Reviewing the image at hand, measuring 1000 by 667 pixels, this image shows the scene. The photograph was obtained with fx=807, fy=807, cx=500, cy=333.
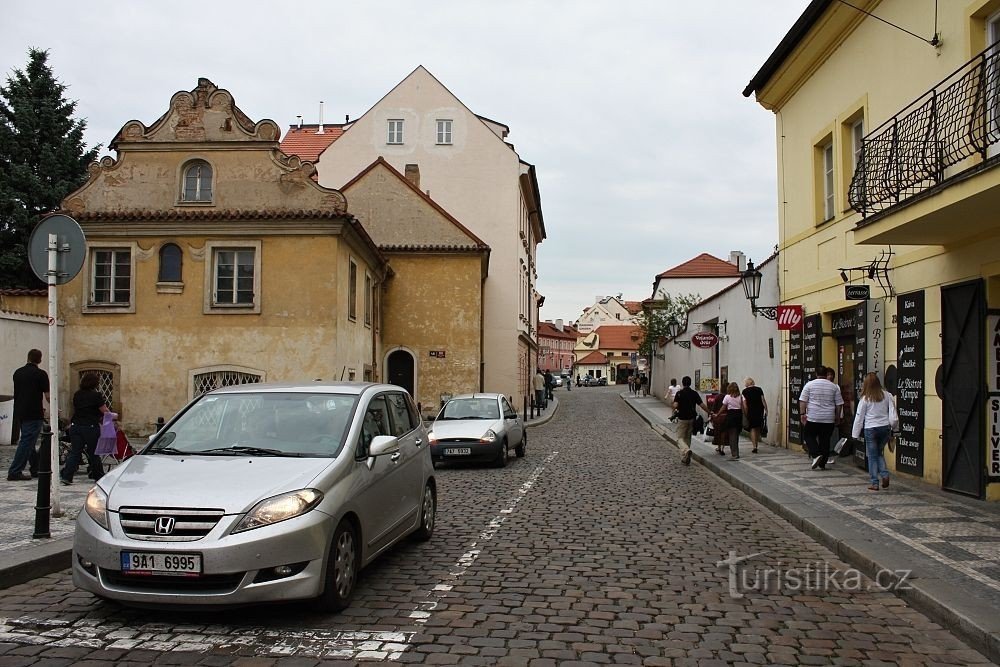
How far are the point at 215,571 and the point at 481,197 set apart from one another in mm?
33366

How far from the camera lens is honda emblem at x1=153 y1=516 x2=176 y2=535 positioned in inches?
199

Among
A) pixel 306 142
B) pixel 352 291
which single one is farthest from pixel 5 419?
pixel 306 142

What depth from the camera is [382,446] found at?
6.42m

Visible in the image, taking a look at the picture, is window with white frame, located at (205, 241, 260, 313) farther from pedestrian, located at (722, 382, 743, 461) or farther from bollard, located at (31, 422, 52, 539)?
bollard, located at (31, 422, 52, 539)

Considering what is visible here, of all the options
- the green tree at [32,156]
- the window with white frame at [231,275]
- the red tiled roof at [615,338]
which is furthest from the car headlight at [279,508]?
the red tiled roof at [615,338]

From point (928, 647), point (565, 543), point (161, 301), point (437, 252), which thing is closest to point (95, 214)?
point (161, 301)

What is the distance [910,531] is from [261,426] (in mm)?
6375

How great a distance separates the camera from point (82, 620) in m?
5.38

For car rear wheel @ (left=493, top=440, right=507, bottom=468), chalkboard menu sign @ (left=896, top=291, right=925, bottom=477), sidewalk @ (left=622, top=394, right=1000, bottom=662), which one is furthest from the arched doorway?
chalkboard menu sign @ (left=896, top=291, right=925, bottom=477)

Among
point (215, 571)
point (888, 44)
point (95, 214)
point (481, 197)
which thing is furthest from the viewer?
point (481, 197)

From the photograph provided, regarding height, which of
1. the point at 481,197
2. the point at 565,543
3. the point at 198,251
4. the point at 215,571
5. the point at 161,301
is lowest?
the point at 565,543

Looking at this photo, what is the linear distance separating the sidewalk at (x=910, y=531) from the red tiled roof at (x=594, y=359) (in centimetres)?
10640

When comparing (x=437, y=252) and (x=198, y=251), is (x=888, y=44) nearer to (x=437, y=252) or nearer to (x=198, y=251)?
(x=198, y=251)

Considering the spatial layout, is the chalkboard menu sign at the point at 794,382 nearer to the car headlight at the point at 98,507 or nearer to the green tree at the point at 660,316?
the car headlight at the point at 98,507
